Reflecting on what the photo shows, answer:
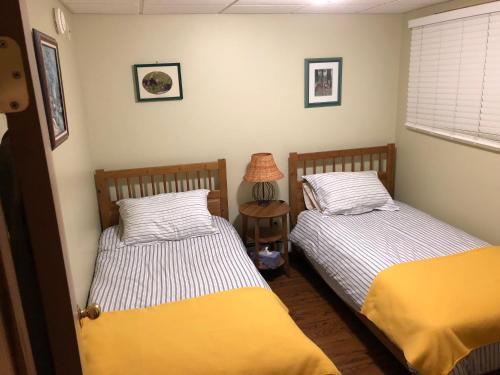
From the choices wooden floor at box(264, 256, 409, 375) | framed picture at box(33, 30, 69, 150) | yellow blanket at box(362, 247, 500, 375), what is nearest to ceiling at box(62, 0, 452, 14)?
framed picture at box(33, 30, 69, 150)

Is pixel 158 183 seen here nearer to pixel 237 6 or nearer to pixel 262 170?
pixel 262 170

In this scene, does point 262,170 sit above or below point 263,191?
above

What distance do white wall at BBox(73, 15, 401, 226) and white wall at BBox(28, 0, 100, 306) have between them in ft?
0.79

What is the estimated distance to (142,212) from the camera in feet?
9.80

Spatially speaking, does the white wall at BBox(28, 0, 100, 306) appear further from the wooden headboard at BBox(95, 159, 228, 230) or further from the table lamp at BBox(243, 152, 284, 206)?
the table lamp at BBox(243, 152, 284, 206)

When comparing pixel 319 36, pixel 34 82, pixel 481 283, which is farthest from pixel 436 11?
pixel 34 82

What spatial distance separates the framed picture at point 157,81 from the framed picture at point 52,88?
3.28 feet

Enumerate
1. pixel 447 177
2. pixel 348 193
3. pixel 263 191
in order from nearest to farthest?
pixel 447 177 < pixel 348 193 < pixel 263 191

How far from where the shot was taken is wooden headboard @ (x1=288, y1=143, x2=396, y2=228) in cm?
357

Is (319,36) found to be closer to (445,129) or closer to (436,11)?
(436,11)

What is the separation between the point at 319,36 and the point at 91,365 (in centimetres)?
293

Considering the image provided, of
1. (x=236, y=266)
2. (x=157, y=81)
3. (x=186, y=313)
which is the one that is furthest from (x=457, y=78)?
(x=186, y=313)

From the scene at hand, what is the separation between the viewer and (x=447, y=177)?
125 inches

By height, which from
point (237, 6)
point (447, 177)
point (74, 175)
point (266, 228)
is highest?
point (237, 6)
